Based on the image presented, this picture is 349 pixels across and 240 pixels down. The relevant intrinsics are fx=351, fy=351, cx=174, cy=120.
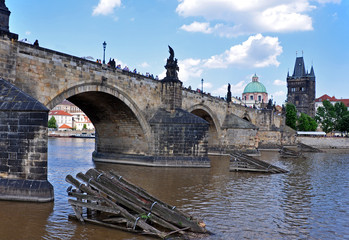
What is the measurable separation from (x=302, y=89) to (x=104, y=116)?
10011 cm

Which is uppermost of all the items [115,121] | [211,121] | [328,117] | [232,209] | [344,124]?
[328,117]

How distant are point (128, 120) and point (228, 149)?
1637 centimetres

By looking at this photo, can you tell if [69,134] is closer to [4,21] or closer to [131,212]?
[4,21]

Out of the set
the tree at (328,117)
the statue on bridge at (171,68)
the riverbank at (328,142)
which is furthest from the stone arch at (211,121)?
the tree at (328,117)

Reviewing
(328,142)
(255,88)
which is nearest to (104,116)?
(328,142)

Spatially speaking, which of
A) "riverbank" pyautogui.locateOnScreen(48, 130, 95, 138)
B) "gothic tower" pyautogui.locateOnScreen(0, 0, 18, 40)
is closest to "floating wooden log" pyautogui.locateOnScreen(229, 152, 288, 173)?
"gothic tower" pyautogui.locateOnScreen(0, 0, 18, 40)

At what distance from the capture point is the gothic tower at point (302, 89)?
112 metres

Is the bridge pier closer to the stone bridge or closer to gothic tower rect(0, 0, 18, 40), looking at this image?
the stone bridge

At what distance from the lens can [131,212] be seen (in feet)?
27.9

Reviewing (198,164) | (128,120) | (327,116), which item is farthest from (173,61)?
(327,116)

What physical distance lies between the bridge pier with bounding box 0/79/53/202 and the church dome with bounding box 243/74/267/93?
96990mm

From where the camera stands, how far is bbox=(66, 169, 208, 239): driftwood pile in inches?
311

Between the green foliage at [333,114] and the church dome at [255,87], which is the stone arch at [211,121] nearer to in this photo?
the green foliage at [333,114]

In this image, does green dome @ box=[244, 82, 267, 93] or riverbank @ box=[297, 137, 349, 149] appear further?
green dome @ box=[244, 82, 267, 93]
